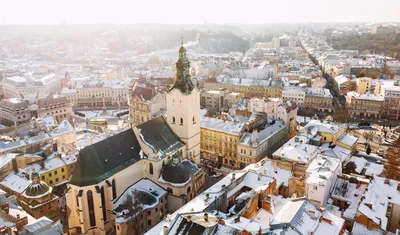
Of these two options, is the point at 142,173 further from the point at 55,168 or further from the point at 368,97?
the point at 368,97

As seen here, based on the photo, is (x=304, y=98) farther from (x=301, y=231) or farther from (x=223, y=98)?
(x=301, y=231)

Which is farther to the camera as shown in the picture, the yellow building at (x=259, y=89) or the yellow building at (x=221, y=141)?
the yellow building at (x=259, y=89)

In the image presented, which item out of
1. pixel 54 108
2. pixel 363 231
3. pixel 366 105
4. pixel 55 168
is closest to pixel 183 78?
pixel 55 168

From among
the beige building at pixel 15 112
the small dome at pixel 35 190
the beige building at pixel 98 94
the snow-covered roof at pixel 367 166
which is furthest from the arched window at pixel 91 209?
the beige building at pixel 98 94

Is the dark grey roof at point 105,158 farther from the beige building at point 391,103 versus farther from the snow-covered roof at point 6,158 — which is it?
the beige building at point 391,103

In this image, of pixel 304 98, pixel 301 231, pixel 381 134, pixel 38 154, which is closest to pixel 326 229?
pixel 301 231

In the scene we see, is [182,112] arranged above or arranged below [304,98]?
above
